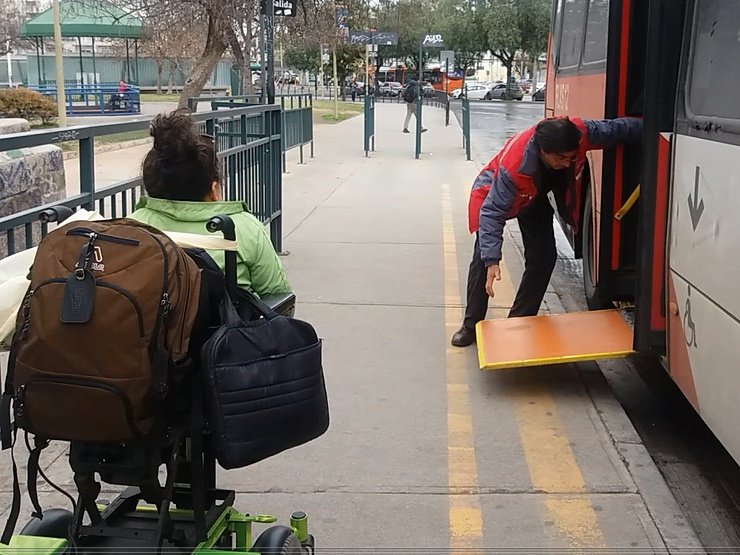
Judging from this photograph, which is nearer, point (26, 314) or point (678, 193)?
point (26, 314)

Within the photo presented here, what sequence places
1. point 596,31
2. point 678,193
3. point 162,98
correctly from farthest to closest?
point 162,98
point 596,31
point 678,193

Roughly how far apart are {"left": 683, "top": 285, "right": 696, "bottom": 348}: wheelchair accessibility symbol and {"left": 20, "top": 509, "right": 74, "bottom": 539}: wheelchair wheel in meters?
2.47

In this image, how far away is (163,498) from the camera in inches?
96.0

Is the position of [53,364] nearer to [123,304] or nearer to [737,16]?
[123,304]

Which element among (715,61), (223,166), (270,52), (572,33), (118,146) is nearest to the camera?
(715,61)

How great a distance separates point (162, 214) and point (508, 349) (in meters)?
2.82

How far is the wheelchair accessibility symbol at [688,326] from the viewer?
3.71 m

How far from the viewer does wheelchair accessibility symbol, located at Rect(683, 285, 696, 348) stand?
3708 mm

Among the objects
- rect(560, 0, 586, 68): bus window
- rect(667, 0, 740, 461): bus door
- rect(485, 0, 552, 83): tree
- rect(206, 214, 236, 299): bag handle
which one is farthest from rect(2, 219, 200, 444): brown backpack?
rect(485, 0, 552, 83): tree

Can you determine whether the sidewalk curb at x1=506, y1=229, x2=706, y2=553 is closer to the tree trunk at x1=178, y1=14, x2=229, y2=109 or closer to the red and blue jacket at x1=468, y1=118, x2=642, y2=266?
the red and blue jacket at x1=468, y1=118, x2=642, y2=266

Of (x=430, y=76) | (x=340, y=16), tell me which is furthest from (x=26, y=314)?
(x=430, y=76)

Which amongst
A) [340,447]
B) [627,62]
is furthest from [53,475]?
[627,62]

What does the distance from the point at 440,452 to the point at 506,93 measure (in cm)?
5363

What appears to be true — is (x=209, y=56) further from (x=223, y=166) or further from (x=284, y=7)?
(x=223, y=166)
